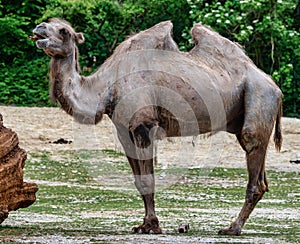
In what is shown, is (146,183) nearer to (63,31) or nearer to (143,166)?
(143,166)

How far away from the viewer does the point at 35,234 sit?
9.11 metres

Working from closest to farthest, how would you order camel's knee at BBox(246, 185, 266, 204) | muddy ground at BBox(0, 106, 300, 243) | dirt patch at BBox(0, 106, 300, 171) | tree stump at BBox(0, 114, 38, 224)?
tree stump at BBox(0, 114, 38, 224) < camel's knee at BBox(246, 185, 266, 204) < muddy ground at BBox(0, 106, 300, 243) < dirt patch at BBox(0, 106, 300, 171)

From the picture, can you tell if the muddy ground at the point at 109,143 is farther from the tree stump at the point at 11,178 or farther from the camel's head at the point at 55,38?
the camel's head at the point at 55,38

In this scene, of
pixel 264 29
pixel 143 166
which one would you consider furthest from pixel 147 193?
pixel 264 29

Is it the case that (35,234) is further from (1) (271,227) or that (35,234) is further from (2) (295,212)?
(2) (295,212)

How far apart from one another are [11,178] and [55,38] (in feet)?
5.38

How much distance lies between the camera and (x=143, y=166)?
32.4 ft

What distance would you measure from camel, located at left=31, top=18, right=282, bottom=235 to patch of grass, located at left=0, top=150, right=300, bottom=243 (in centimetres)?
74

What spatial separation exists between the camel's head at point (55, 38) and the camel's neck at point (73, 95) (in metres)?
0.11

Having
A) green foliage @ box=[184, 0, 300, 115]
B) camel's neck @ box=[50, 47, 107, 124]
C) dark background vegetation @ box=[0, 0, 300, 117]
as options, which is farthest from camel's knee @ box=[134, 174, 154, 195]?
dark background vegetation @ box=[0, 0, 300, 117]

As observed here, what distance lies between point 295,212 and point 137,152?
3.69 metres

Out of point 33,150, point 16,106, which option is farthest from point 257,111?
point 16,106

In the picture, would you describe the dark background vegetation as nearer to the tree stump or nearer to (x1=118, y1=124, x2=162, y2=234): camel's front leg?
(x1=118, y1=124, x2=162, y2=234): camel's front leg

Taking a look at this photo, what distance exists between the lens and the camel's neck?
997cm
